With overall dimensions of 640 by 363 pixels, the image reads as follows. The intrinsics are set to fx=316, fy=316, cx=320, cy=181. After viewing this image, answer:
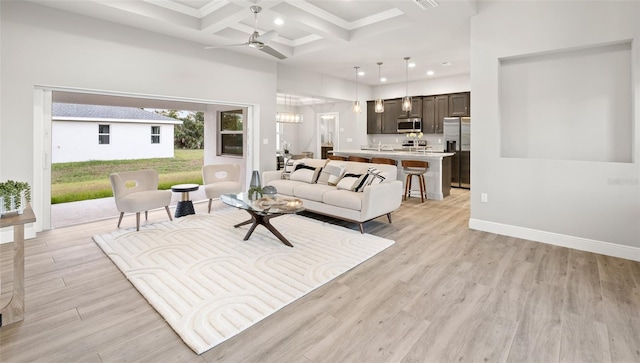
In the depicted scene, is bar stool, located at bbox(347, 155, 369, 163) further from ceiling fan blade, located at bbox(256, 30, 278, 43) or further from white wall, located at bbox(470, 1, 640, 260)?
ceiling fan blade, located at bbox(256, 30, 278, 43)

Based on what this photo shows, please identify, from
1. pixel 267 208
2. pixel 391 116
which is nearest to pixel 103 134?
pixel 267 208

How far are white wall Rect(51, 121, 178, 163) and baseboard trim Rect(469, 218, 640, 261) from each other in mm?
7840

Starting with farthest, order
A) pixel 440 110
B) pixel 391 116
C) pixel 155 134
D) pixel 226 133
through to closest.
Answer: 1. pixel 391 116
2. pixel 440 110
3. pixel 155 134
4. pixel 226 133

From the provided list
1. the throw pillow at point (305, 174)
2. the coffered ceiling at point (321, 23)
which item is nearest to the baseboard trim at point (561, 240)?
the throw pillow at point (305, 174)

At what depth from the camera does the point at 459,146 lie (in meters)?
8.20

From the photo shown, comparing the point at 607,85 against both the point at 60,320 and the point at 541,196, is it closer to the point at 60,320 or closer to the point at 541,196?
the point at 541,196

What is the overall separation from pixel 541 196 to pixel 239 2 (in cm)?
446

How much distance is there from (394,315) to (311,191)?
281 cm

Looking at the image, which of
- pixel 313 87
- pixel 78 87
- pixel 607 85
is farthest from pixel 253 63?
pixel 607 85

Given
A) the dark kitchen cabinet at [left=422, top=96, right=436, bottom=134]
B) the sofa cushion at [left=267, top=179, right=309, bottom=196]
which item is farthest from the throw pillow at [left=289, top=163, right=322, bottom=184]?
the dark kitchen cabinet at [left=422, top=96, right=436, bottom=134]

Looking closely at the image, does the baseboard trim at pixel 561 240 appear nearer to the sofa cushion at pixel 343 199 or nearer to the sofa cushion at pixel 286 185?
the sofa cushion at pixel 343 199

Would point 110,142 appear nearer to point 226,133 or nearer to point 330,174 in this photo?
point 226,133

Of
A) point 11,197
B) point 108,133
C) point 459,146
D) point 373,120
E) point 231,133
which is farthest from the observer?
point 373,120

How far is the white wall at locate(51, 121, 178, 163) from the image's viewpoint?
714 cm
